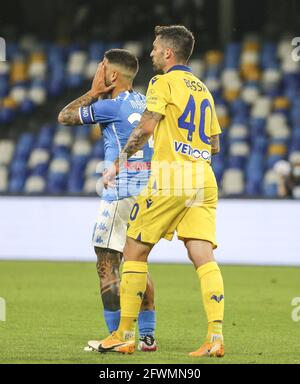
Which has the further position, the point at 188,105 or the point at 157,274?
the point at 157,274

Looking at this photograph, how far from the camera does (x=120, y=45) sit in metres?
20.3

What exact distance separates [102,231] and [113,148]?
57 cm

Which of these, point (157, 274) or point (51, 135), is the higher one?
point (51, 135)

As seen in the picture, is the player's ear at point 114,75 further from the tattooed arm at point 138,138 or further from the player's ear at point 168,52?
the tattooed arm at point 138,138

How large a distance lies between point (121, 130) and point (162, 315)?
7.95ft

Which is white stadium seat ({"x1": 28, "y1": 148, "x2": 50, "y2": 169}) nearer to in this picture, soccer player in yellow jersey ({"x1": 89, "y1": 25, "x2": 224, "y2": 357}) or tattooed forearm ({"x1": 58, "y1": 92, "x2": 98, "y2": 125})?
tattooed forearm ({"x1": 58, "y1": 92, "x2": 98, "y2": 125})

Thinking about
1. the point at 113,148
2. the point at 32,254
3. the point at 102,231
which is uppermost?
the point at 113,148

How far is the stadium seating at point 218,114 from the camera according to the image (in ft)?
54.7

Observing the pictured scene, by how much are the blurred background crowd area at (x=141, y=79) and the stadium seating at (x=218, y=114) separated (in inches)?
0.7

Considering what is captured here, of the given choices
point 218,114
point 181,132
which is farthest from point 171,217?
point 218,114

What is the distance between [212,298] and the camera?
685cm

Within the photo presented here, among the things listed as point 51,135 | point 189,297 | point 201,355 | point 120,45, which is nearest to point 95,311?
point 189,297

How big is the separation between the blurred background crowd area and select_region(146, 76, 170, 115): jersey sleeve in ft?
28.0
